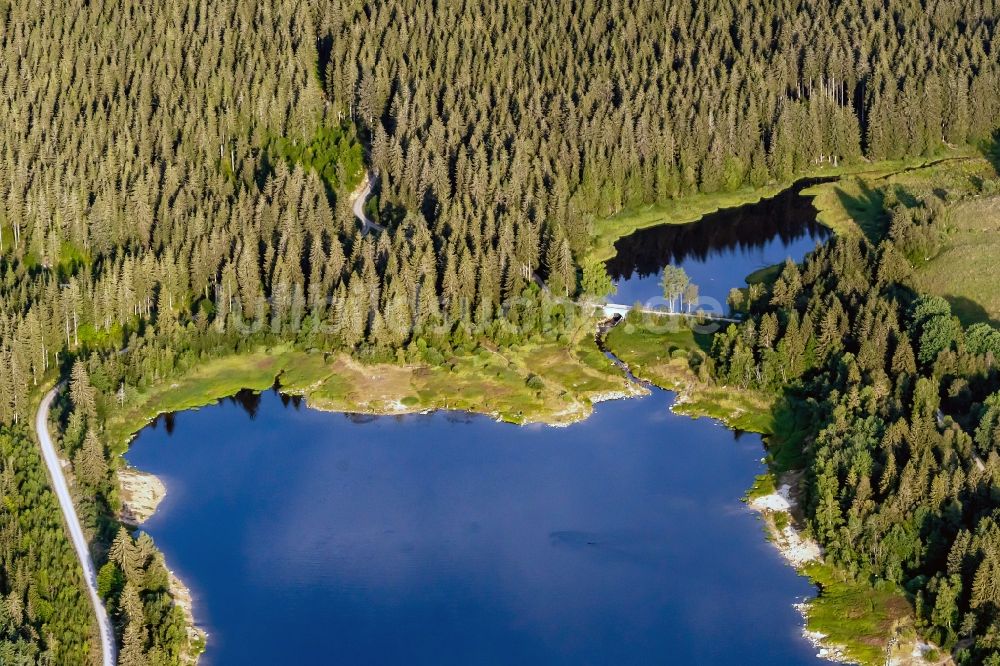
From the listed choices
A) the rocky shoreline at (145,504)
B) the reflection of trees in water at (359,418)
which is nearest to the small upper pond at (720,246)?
the reflection of trees in water at (359,418)

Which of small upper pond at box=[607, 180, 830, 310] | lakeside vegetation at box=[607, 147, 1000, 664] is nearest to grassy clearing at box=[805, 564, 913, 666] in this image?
lakeside vegetation at box=[607, 147, 1000, 664]

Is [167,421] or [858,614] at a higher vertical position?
[167,421]

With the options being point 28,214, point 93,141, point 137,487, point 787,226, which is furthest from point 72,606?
point 787,226

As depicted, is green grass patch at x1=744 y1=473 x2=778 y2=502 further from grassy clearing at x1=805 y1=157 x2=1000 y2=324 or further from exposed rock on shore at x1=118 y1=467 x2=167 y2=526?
exposed rock on shore at x1=118 y1=467 x2=167 y2=526

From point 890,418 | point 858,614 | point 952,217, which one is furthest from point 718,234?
point 858,614

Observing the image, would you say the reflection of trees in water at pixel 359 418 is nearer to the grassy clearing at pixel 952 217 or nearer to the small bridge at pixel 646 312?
the small bridge at pixel 646 312

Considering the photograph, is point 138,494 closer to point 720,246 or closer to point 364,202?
point 364,202
